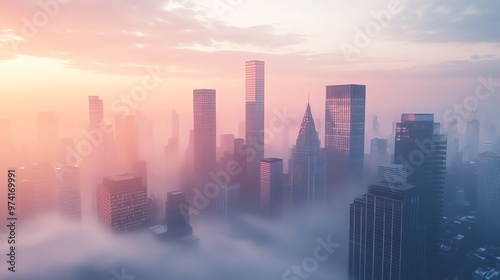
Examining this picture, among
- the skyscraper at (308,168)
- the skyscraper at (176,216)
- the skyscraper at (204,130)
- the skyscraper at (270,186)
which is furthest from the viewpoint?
the skyscraper at (204,130)

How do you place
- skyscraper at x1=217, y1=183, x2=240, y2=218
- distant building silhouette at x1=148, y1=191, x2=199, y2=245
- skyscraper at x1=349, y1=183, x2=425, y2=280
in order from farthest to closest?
skyscraper at x1=217, y1=183, x2=240, y2=218 < distant building silhouette at x1=148, y1=191, x2=199, y2=245 < skyscraper at x1=349, y1=183, x2=425, y2=280

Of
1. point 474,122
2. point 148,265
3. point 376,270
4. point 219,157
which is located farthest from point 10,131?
point 474,122

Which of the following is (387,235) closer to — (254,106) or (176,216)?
(176,216)

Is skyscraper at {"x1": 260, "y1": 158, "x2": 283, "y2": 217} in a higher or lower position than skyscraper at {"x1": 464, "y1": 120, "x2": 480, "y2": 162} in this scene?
lower

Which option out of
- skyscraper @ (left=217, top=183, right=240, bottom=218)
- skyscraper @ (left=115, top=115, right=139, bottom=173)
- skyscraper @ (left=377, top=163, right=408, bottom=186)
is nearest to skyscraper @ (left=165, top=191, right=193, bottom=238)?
skyscraper @ (left=217, top=183, right=240, bottom=218)

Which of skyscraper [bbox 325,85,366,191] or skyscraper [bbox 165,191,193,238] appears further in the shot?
skyscraper [bbox 325,85,366,191]

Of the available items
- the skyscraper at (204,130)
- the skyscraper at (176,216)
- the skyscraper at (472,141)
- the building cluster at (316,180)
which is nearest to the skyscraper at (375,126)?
the building cluster at (316,180)

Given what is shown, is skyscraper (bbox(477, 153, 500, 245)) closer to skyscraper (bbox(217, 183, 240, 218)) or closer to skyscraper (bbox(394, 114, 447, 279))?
skyscraper (bbox(394, 114, 447, 279))

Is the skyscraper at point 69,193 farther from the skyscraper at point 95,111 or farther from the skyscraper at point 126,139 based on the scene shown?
the skyscraper at point 95,111
